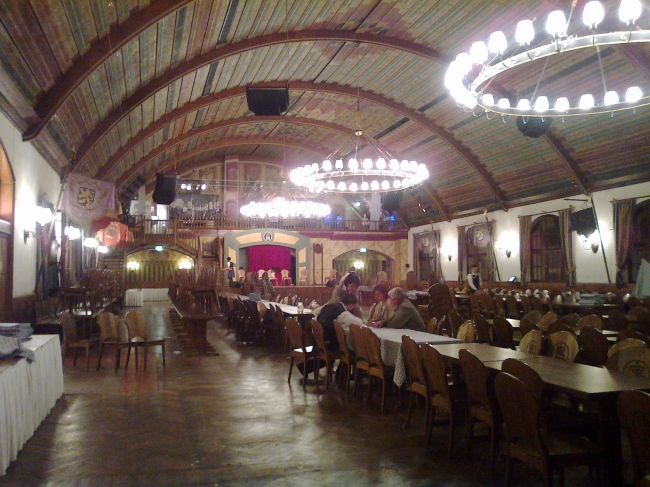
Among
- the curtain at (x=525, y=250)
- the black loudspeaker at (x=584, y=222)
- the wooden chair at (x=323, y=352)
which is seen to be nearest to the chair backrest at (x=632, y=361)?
the wooden chair at (x=323, y=352)

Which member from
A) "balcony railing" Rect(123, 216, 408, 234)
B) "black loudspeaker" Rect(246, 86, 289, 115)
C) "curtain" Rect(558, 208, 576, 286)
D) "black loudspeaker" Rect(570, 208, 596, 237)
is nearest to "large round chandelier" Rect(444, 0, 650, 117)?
"black loudspeaker" Rect(246, 86, 289, 115)

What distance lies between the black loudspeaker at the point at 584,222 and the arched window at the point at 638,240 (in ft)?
4.05

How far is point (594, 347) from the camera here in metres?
5.11

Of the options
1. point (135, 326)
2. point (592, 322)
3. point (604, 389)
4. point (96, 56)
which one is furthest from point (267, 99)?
point (604, 389)

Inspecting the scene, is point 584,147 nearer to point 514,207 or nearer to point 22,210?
point 514,207

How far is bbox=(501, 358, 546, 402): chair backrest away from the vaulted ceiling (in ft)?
19.5

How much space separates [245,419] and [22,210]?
561 cm

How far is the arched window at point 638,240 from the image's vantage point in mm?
13211

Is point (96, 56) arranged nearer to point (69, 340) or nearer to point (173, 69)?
point (173, 69)

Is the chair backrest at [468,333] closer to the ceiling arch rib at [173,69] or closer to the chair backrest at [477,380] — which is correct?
the chair backrest at [477,380]

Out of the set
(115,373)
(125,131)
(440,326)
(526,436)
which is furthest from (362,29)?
(526,436)

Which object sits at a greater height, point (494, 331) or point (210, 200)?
point (210, 200)

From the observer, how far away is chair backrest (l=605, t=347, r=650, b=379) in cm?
403

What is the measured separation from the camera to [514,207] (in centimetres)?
1794
